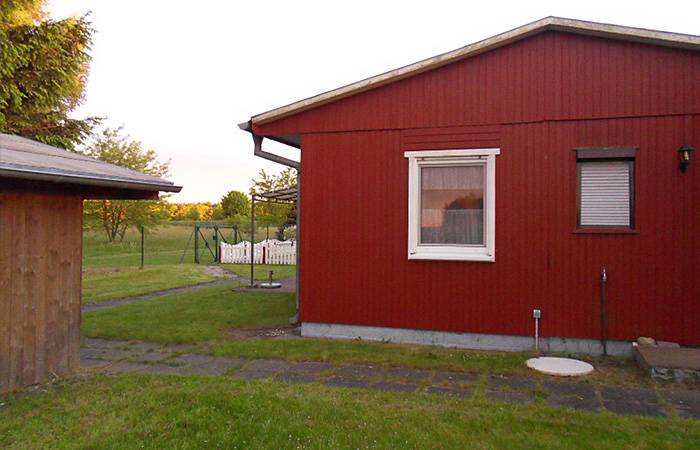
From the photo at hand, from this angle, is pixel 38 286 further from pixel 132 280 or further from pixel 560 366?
pixel 132 280

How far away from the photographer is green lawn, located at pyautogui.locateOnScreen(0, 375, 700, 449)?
4.04 m

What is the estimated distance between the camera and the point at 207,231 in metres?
43.5

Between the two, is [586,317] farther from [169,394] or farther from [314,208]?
[169,394]

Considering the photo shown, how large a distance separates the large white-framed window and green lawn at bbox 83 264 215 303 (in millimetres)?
8230

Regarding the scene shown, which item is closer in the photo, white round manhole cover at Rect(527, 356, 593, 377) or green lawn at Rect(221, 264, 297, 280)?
white round manhole cover at Rect(527, 356, 593, 377)

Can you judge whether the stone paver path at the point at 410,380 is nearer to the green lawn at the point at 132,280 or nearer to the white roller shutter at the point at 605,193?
the white roller shutter at the point at 605,193

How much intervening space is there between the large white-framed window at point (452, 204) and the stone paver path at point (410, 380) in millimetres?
1978

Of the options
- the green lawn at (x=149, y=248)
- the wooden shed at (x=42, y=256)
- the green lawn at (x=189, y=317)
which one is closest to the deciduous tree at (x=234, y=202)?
the green lawn at (x=149, y=248)

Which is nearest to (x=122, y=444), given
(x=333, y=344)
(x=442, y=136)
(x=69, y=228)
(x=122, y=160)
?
(x=69, y=228)

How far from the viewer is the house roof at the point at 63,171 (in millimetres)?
4605

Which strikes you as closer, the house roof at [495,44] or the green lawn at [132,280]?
the house roof at [495,44]

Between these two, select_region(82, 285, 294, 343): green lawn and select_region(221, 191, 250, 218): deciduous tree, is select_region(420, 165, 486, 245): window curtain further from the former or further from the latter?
select_region(221, 191, 250, 218): deciduous tree

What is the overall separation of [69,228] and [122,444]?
2.94 metres

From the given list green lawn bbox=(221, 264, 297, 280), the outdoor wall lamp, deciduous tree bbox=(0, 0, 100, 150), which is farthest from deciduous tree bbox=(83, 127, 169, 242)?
the outdoor wall lamp
